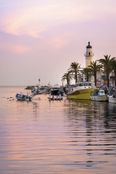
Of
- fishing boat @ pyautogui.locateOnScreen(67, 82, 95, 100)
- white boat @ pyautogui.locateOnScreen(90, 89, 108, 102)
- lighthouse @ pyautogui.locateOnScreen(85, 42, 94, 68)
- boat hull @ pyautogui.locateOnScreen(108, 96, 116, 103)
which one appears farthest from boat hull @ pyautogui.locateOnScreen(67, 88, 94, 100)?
lighthouse @ pyautogui.locateOnScreen(85, 42, 94, 68)

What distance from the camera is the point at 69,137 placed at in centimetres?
2655

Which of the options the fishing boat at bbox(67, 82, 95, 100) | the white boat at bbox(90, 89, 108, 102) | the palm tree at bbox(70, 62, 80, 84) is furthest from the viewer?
the palm tree at bbox(70, 62, 80, 84)

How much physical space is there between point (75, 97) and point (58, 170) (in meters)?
91.6

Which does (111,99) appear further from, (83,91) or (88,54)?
(88,54)

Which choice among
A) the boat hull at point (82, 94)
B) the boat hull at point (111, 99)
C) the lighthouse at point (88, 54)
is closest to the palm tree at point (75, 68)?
the lighthouse at point (88, 54)

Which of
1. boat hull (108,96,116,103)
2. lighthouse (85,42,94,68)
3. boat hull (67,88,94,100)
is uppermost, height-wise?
lighthouse (85,42,94,68)

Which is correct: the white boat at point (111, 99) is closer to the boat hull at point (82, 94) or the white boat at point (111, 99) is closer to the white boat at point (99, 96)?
the white boat at point (99, 96)

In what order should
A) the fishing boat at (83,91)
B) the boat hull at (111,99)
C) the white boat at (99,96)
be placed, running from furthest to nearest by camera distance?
the fishing boat at (83,91) → the white boat at (99,96) → the boat hull at (111,99)

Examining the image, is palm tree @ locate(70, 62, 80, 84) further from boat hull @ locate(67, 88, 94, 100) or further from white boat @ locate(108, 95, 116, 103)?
white boat @ locate(108, 95, 116, 103)

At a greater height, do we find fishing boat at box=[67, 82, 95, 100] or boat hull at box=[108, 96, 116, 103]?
fishing boat at box=[67, 82, 95, 100]

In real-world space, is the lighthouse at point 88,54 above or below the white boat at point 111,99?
above

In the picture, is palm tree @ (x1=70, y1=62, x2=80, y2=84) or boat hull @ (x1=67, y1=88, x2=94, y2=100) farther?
palm tree @ (x1=70, y1=62, x2=80, y2=84)

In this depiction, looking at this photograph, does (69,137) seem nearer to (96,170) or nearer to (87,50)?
(96,170)

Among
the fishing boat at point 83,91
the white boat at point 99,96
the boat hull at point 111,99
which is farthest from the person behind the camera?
the fishing boat at point 83,91
